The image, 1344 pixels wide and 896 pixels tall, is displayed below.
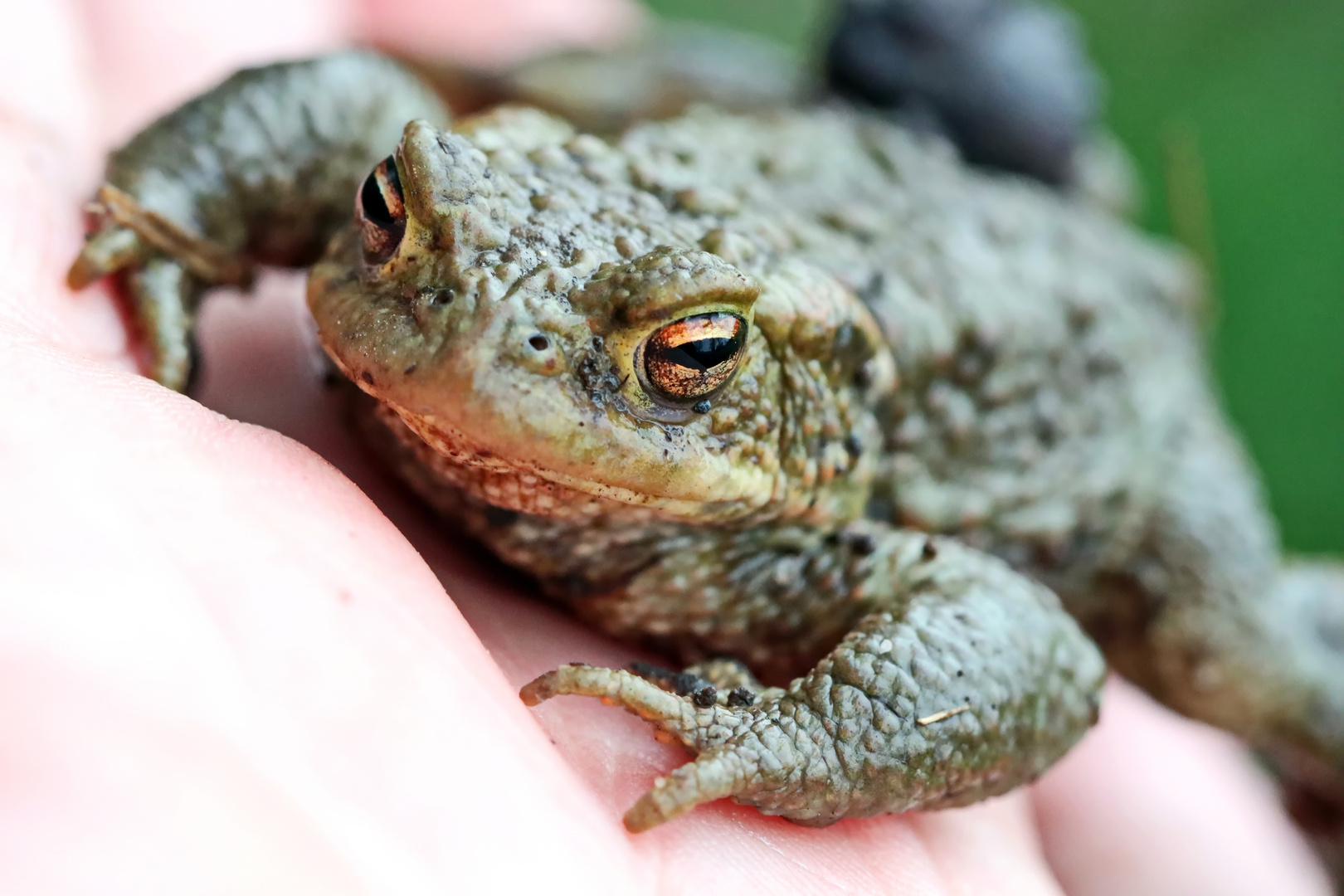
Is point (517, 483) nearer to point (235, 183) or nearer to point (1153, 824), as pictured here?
point (235, 183)

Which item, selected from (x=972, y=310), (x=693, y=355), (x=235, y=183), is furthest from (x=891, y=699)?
(x=235, y=183)

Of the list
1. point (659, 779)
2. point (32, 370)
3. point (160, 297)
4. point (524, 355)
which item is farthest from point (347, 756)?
point (160, 297)

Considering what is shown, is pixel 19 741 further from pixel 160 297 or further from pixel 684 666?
pixel 684 666

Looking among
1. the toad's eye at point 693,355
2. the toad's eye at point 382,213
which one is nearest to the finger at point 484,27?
the toad's eye at point 382,213

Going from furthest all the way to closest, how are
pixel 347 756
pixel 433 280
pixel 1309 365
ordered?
pixel 1309 365 < pixel 433 280 < pixel 347 756

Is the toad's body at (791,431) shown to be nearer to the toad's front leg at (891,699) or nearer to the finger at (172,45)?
the toad's front leg at (891,699)
